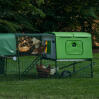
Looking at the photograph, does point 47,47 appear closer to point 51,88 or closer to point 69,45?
point 69,45

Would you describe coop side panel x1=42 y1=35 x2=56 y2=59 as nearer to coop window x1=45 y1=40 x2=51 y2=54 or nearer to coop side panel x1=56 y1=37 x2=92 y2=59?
coop window x1=45 y1=40 x2=51 y2=54

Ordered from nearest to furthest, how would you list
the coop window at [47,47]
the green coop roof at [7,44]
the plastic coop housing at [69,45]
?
1. the green coop roof at [7,44]
2. the plastic coop housing at [69,45]
3. the coop window at [47,47]

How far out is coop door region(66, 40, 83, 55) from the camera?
11812 mm

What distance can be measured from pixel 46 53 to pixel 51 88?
9.57 ft

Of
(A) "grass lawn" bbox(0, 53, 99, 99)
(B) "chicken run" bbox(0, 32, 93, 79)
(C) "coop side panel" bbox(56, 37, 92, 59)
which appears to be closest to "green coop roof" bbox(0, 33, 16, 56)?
(B) "chicken run" bbox(0, 32, 93, 79)

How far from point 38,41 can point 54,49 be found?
917mm

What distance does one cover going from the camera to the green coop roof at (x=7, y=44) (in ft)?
36.8

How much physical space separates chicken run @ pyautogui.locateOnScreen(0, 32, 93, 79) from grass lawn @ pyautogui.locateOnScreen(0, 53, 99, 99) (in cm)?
62

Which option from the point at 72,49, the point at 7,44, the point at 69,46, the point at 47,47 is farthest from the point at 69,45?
the point at 7,44

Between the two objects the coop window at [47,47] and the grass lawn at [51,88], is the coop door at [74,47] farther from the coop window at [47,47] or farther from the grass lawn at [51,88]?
the grass lawn at [51,88]

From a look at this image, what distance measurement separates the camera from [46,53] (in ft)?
41.4

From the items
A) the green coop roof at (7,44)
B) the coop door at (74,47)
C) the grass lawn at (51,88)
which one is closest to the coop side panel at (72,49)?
the coop door at (74,47)

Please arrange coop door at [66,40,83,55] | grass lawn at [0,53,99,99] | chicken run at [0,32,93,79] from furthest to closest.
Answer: coop door at [66,40,83,55], chicken run at [0,32,93,79], grass lawn at [0,53,99,99]

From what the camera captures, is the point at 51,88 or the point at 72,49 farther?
the point at 72,49
